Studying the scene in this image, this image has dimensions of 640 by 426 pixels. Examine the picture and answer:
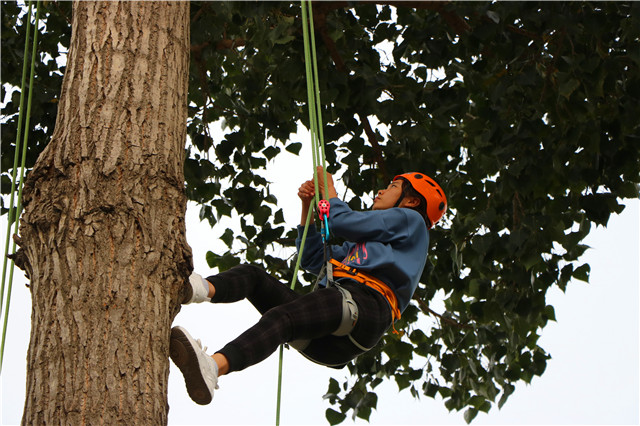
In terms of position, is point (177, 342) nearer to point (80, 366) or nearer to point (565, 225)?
point (80, 366)

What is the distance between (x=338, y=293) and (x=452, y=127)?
2.41 meters

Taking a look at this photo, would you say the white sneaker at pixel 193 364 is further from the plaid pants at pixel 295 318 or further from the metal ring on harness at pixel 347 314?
the metal ring on harness at pixel 347 314

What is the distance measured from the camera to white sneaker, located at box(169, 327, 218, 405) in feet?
7.82

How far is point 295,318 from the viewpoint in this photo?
2777 millimetres

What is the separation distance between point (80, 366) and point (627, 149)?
3006 millimetres

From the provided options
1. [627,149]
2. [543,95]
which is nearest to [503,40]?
[543,95]

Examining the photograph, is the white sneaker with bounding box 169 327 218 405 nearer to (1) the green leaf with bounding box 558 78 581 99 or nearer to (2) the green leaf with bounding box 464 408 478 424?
(1) the green leaf with bounding box 558 78 581 99

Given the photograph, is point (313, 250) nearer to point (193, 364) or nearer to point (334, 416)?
point (193, 364)

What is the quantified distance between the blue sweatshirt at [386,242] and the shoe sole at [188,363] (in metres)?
0.81

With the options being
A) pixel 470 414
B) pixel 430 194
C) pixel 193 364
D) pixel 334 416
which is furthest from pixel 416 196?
pixel 470 414

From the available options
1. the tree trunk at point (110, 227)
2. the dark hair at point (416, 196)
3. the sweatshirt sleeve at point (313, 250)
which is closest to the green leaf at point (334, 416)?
the sweatshirt sleeve at point (313, 250)

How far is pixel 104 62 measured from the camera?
95.9 inches

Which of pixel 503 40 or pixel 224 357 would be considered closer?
pixel 224 357

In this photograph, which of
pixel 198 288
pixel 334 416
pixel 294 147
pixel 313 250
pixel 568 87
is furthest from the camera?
pixel 334 416
